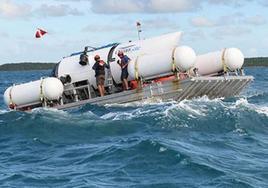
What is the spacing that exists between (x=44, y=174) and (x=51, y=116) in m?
8.62

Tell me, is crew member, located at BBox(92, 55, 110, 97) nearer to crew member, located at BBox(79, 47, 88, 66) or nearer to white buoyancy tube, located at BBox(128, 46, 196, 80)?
crew member, located at BBox(79, 47, 88, 66)

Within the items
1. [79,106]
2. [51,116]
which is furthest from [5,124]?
[79,106]

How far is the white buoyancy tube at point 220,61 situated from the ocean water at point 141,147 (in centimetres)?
342

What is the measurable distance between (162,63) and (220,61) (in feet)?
10.4

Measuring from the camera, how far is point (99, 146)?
1408 centimetres

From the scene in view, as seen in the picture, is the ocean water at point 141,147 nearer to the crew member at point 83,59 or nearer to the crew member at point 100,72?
the crew member at point 100,72

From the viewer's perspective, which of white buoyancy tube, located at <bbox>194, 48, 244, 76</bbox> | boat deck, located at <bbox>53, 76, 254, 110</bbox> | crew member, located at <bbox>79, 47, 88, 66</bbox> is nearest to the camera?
boat deck, located at <bbox>53, 76, 254, 110</bbox>

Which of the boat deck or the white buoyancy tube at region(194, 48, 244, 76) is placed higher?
the white buoyancy tube at region(194, 48, 244, 76)

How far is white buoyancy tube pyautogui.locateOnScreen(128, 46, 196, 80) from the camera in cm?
2177

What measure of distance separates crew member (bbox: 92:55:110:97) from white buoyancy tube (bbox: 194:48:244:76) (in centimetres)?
384

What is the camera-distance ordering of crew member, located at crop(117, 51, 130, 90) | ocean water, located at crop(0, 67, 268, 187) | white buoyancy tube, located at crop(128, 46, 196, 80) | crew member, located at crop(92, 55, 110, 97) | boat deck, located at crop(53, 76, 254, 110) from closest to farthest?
1. ocean water, located at crop(0, 67, 268, 187)
2. white buoyancy tube, located at crop(128, 46, 196, 80)
3. boat deck, located at crop(53, 76, 254, 110)
4. crew member, located at crop(117, 51, 130, 90)
5. crew member, located at crop(92, 55, 110, 97)

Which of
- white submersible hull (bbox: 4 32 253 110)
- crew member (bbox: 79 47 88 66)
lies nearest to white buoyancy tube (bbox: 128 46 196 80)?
white submersible hull (bbox: 4 32 253 110)

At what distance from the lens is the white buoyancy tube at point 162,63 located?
2177 cm

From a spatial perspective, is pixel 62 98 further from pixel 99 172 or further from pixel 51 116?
pixel 99 172
